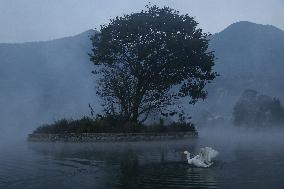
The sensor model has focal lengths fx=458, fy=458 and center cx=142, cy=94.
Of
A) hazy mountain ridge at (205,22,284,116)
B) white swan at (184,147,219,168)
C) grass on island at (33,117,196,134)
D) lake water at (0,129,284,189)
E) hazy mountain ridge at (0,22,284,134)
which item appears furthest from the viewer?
hazy mountain ridge at (205,22,284,116)

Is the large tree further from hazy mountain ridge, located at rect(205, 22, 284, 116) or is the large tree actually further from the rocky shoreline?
hazy mountain ridge, located at rect(205, 22, 284, 116)

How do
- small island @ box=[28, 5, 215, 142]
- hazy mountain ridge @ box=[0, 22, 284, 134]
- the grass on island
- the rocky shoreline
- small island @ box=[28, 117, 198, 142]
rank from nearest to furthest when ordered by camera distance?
the rocky shoreline, small island @ box=[28, 117, 198, 142], the grass on island, small island @ box=[28, 5, 215, 142], hazy mountain ridge @ box=[0, 22, 284, 134]

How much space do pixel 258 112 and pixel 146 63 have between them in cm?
3487

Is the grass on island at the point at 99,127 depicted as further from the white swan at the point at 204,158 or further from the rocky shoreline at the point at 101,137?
the white swan at the point at 204,158

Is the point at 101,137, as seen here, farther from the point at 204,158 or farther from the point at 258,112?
the point at 258,112

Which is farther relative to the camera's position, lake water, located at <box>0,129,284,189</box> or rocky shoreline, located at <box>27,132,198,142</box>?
rocky shoreline, located at <box>27,132,198,142</box>

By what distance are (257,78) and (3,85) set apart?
72.2 m

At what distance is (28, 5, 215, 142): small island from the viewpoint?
1382 inches

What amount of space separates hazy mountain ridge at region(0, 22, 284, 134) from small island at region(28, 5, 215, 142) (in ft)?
176

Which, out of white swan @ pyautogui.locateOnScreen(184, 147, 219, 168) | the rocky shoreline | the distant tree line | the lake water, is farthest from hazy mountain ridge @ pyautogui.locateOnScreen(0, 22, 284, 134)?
white swan @ pyautogui.locateOnScreen(184, 147, 219, 168)

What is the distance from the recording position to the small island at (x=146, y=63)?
35.1 meters

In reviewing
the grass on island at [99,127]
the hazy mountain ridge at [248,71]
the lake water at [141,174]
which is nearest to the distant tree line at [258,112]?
the grass on island at [99,127]

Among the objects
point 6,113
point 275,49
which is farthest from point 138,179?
point 275,49

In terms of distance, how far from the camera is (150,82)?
120ft
